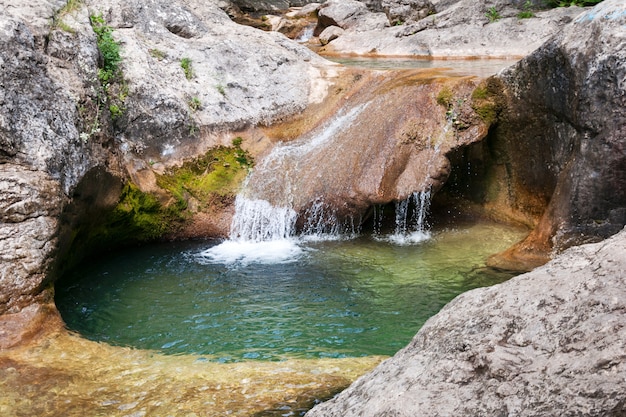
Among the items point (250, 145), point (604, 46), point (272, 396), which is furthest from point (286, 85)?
point (272, 396)

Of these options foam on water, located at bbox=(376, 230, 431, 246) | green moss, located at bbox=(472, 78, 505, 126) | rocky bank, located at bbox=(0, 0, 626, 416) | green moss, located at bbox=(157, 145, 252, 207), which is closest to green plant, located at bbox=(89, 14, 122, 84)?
rocky bank, located at bbox=(0, 0, 626, 416)

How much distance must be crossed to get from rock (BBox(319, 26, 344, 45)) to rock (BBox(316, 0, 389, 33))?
0.34 meters

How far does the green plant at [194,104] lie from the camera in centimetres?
938

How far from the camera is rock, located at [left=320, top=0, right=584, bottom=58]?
16969 mm

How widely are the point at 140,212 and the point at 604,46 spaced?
593cm

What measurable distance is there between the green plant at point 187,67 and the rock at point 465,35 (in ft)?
30.3

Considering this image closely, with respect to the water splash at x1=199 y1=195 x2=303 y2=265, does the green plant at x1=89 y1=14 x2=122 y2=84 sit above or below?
above

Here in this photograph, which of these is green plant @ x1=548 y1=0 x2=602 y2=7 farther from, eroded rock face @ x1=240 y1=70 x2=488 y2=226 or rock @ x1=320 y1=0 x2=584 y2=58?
eroded rock face @ x1=240 y1=70 x2=488 y2=226

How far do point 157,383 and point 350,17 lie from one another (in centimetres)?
1932

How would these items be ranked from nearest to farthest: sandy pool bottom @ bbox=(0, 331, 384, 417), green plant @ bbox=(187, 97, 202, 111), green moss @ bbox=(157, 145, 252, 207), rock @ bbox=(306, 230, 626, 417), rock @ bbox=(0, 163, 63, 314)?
rock @ bbox=(306, 230, 626, 417) → sandy pool bottom @ bbox=(0, 331, 384, 417) → rock @ bbox=(0, 163, 63, 314) → green moss @ bbox=(157, 145, 252, 207) → green plant @ bbox=(187, 97, 202, 111)

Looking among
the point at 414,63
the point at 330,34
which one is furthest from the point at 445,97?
the point at 330,34

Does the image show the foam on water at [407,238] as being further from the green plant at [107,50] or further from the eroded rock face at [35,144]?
the green plant at [107,50]

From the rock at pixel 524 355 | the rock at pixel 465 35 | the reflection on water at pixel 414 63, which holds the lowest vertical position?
the rock at pixel 524 355

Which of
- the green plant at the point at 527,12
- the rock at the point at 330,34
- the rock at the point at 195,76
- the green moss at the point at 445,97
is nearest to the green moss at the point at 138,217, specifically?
the rock at the point at 195,76
